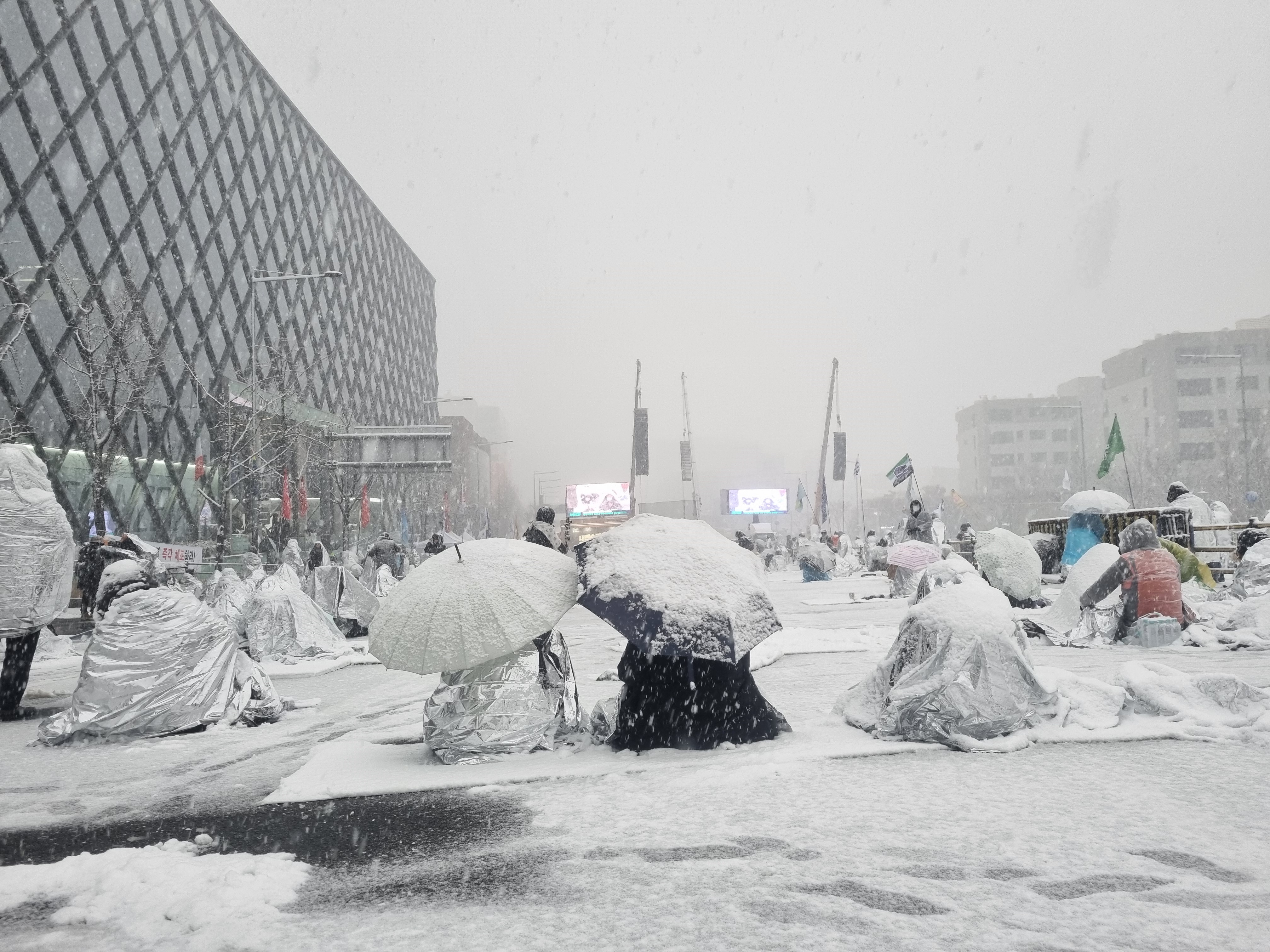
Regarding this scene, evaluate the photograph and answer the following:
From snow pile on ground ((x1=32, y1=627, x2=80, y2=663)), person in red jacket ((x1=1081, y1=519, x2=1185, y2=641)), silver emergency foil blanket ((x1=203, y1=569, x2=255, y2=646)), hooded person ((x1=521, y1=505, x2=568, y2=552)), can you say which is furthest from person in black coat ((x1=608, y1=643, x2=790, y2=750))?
snow pile on ground ((x1=32, y1=627, x2=80, y2=663))

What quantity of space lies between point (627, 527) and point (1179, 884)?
10.5 ft

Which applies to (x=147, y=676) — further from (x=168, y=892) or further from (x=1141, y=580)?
(x=1141, y=580)

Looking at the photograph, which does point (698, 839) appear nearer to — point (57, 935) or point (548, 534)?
point (57, 935)

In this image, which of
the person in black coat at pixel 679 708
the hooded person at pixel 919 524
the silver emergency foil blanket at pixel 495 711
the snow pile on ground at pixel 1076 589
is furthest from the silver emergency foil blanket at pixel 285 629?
the hooded person at pixel 919 524

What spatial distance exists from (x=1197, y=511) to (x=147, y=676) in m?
18.6

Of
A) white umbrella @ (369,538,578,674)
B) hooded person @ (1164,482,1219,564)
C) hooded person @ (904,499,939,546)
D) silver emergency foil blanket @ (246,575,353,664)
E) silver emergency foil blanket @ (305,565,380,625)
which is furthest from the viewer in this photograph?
hooded person @ (904,499,939,546)

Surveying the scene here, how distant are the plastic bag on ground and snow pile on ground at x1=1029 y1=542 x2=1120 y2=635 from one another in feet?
18.9

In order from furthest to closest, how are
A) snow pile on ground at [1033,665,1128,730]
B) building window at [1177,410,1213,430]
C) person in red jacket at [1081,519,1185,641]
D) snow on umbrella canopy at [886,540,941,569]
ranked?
1. building window at [1177,410,1213,430]
2. snow on umbrella canopy at [886,540,941,569]
3. person in red jacket at [1081,519,1185,641]
4. snow pile on ground at [1033,665,1128,730]

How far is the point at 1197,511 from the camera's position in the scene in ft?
62.2

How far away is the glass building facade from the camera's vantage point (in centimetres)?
3403

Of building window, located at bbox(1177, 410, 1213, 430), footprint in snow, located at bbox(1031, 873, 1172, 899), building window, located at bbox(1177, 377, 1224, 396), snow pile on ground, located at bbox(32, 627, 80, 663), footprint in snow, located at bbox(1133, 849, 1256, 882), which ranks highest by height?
building window, located at bbox(1177, 377, 1224, 396)

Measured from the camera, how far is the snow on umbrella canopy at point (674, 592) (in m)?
5.23

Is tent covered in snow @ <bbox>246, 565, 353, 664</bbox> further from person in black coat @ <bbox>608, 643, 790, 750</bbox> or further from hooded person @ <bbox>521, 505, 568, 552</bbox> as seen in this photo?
person in black coat @ <bbox>608, 643, 790, 750</bbox>

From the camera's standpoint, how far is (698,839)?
165 inches
